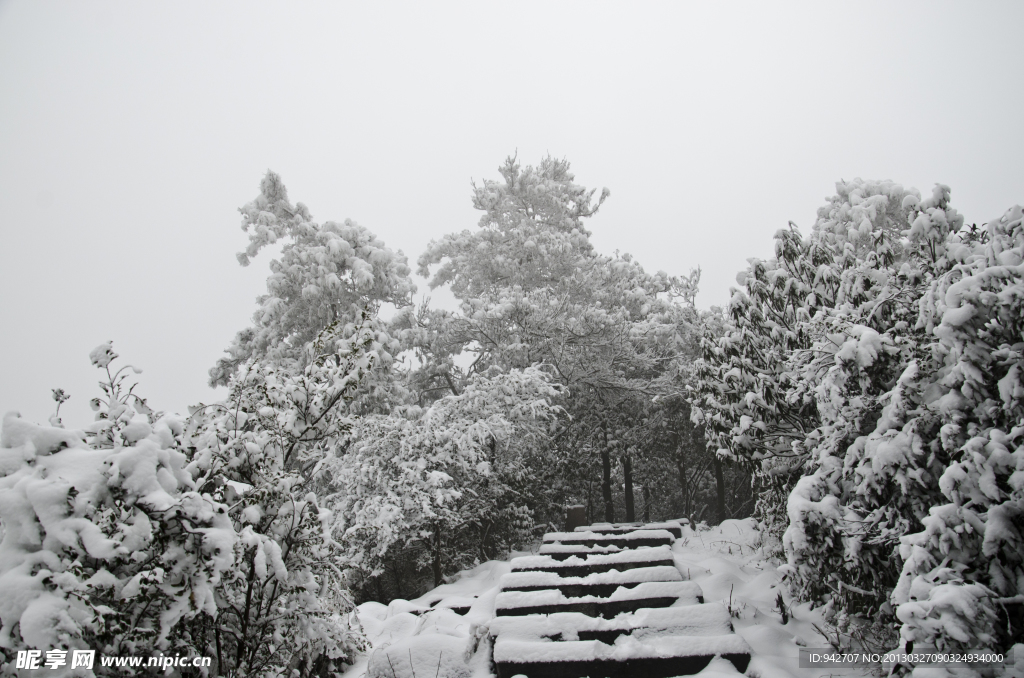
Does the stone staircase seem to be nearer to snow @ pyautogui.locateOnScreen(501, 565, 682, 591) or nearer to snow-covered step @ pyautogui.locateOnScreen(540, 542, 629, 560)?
snow @ pyautogui.locateOnScreen(501, 565, 682, 591)

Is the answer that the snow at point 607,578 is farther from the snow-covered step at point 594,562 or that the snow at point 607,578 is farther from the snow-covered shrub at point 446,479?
the snow-covered shrub at point 446,479

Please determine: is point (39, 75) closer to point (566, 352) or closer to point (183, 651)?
point (566, 352)

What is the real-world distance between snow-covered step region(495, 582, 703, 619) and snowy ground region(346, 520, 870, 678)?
236 millimetres

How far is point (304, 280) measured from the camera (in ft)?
41.0

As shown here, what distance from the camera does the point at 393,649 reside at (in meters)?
3.16

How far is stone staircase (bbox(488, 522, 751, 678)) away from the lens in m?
2.77

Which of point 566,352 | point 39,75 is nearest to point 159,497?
point 566,352

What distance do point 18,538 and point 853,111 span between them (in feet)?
372

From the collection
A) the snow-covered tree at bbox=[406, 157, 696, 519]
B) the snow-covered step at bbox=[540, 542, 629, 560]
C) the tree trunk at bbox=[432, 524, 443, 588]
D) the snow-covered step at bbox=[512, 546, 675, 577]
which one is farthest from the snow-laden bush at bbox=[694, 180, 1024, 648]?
the snow-covered tree at bbox=[406, 157, 696, 519]

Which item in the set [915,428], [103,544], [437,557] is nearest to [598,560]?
[915,428]

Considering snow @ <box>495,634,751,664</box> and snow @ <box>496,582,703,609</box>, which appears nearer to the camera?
snow @ <box>495,634,751,664</box>

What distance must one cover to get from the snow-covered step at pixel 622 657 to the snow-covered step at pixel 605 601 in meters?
0.48

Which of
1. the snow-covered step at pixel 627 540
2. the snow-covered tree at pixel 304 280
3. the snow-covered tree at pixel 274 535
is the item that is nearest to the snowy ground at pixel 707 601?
the snow-covered step at pixel 627 540

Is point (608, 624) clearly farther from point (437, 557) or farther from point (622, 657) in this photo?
point (437, 557)
